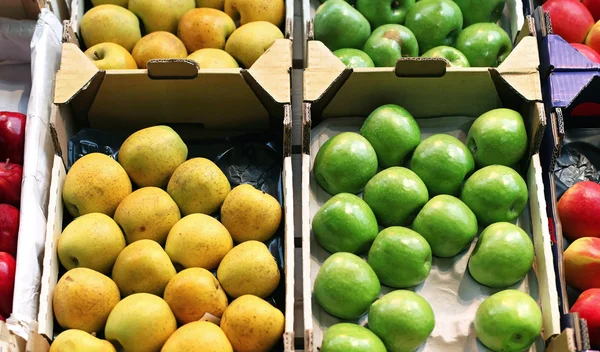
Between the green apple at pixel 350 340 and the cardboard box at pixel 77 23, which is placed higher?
the cardboard box at pixel 77 23

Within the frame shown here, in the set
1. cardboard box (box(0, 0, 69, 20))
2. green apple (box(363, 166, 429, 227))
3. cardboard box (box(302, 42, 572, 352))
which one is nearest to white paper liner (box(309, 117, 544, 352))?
cardboard box (box(302, 42, 572, 352))

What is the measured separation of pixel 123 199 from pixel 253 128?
1.56 feet

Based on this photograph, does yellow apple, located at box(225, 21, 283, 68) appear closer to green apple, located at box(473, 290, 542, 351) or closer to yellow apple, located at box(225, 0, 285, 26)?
yellow apple, located at box(225, 0, 285, 26)

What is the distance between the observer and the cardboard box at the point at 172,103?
6.01ft

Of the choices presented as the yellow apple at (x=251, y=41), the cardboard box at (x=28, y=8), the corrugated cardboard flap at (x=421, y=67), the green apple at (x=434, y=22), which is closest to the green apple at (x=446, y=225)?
the corrugated cardboard flap at (x=421, y=67)

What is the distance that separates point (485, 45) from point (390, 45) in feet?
0.96

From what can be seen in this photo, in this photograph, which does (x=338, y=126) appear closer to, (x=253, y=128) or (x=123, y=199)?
(x=253, y=128)

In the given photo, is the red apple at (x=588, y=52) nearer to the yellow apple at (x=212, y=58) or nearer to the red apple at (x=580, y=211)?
the red apple at (x=580, y=211)

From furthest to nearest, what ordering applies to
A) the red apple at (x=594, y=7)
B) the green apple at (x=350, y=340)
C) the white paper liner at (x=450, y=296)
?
the red apple at (x=594, y=7)
the white paper liner at (x=450, y=296)
the green apple at (x=350, y=340)

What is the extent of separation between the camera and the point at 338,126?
2018 millimetres

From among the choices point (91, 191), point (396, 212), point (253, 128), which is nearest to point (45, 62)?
point (91, 191)

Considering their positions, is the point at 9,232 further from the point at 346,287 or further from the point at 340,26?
the point at 340,26

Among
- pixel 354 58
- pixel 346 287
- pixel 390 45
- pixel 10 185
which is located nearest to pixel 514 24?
pixel 390 45

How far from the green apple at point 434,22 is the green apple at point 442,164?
1.31ft
